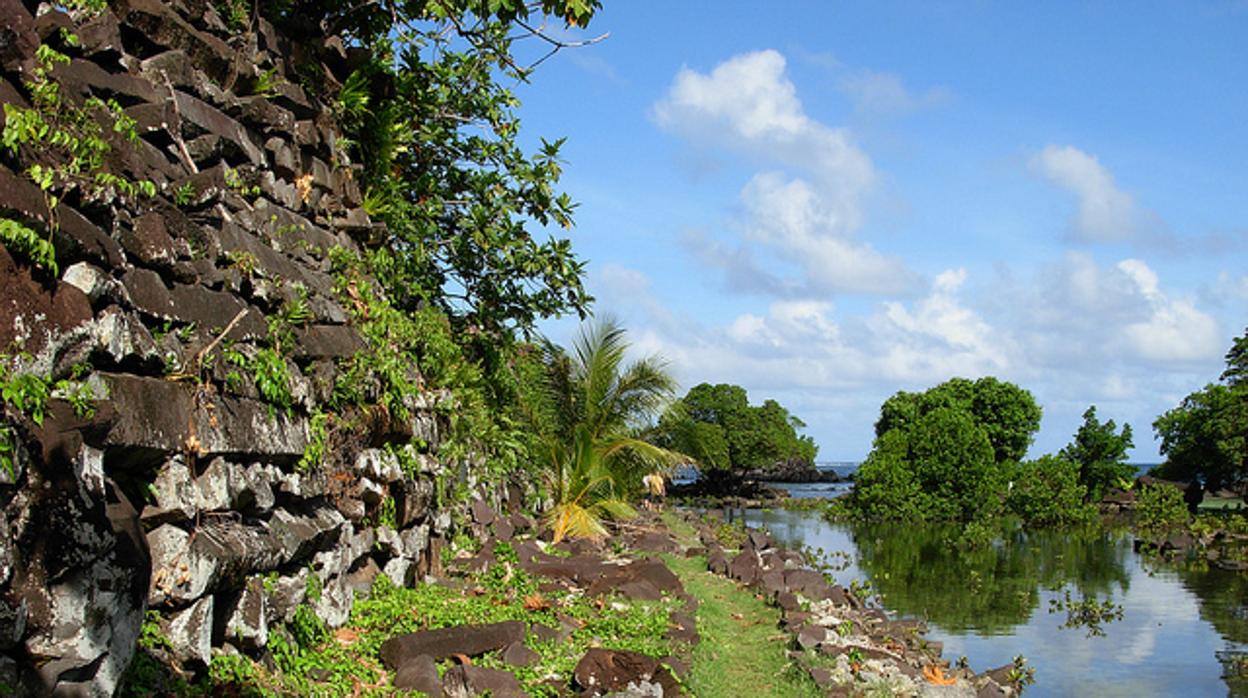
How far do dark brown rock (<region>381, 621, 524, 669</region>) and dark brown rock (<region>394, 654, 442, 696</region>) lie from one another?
0.41 feet

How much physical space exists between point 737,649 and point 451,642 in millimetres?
3526

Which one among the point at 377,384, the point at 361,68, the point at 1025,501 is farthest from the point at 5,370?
the point at 1025,501

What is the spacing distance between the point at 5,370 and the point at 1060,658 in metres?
13.0

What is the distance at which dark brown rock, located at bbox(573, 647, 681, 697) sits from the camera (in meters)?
6.48

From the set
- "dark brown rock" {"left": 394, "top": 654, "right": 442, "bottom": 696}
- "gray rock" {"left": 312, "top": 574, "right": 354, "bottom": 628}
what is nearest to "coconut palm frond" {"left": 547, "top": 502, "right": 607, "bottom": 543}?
"gray rock" {"left": 312, "top": 574, "right": 354, "bottom": 628}

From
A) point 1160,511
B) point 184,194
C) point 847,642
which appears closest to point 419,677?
point 184,194

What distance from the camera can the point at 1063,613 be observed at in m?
16.6

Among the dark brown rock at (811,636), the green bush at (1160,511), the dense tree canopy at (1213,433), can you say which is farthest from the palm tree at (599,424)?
the dense tree canopy at (1213,433)

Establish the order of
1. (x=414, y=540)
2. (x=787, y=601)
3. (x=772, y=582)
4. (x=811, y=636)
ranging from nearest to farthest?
(x=414, y=540) → (x=811, y=636) → (x=787, y=601) → (x=772, y=582)

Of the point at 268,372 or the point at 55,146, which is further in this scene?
the point at 268,372

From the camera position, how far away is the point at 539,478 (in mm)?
14836

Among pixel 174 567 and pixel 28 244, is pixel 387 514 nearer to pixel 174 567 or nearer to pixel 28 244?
pixel 174 567

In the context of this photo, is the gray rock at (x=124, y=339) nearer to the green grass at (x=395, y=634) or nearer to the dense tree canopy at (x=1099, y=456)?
the green grass at (x=395, y=634)

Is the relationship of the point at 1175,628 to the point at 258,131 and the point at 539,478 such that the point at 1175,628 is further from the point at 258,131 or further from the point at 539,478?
the point at 258,131
